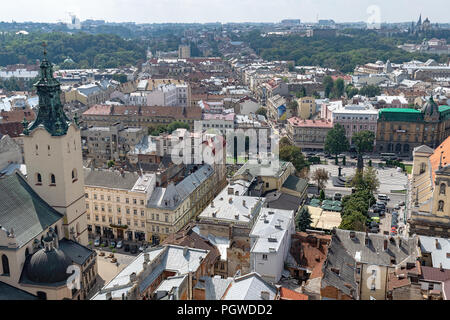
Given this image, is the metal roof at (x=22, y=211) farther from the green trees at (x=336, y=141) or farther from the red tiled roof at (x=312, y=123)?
the red tiled roof at (x=312, y=123)

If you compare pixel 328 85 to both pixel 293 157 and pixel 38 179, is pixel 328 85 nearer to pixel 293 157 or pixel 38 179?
pixel 293 157

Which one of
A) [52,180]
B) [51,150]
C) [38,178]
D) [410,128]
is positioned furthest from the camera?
[410,128]

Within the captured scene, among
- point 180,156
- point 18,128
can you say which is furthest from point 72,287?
point 18,128

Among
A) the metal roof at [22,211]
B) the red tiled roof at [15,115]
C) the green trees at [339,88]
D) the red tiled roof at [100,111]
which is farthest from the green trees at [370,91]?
the metal roof at [22,211]

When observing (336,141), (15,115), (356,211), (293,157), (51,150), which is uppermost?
(51,150)

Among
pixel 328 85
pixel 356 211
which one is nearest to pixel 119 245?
pixel 356 211
